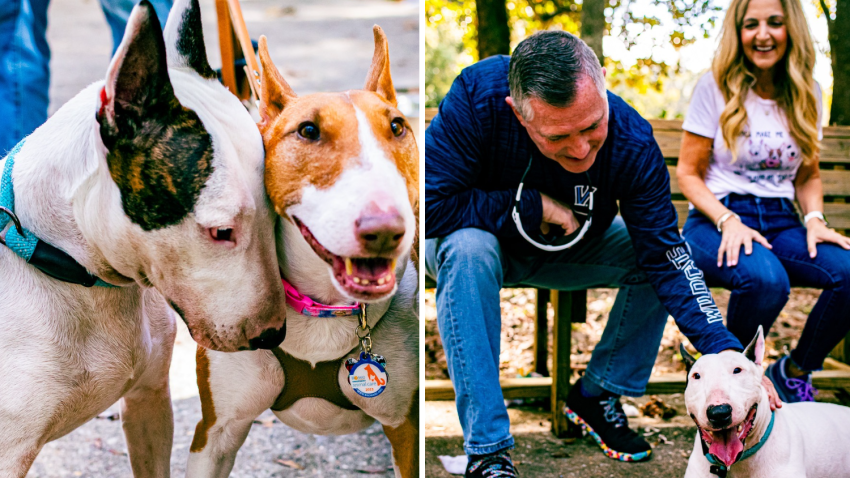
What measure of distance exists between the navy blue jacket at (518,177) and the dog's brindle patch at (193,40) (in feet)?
2.89

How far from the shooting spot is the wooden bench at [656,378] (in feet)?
9.00

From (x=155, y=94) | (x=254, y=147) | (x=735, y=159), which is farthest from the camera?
(x=735, y=159)

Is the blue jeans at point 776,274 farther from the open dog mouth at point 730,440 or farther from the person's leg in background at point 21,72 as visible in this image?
the person's leg in background at point 21,72

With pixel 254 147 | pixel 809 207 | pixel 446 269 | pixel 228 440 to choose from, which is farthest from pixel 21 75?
pixel 809 207

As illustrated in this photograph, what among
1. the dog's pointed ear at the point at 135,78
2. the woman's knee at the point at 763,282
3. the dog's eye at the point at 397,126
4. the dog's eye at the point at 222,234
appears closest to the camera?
the dog's pointed ear at the point at 135,78

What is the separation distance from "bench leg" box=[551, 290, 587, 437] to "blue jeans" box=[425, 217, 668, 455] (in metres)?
0.20

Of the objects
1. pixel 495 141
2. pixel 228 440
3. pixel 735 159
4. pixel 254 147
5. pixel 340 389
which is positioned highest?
pixel 254 147

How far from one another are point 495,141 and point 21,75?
1.33 meters

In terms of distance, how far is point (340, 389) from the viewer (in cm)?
158

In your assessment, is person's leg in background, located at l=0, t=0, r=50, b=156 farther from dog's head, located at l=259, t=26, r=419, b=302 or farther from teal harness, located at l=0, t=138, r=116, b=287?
dog's head, located at l=259, t=26, r=419, b=302

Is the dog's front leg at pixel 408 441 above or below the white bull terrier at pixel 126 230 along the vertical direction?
below

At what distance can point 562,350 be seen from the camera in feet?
9.05

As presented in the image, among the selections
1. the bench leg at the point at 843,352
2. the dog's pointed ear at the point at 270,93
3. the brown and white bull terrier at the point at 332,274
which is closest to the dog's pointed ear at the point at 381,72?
the brown and white bull terrier at the point at 332,274

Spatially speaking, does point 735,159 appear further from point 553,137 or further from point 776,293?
point 553,137
